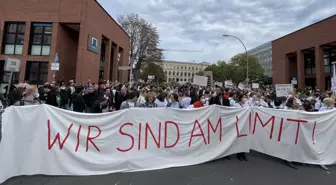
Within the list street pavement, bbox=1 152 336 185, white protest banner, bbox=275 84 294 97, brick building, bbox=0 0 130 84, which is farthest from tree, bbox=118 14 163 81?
street pavement, bbox=1 152 336 185

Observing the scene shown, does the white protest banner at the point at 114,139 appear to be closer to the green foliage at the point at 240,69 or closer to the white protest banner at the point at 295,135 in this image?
the white protest banner at the point at 295,135

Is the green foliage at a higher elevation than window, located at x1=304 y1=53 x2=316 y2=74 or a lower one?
higher

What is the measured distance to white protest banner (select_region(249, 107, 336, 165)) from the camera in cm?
503

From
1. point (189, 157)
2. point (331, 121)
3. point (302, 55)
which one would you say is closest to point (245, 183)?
point (189, 157)

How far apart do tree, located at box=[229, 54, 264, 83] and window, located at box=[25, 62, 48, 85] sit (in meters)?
46.2

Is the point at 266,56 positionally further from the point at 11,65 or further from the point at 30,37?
the point at 11,65

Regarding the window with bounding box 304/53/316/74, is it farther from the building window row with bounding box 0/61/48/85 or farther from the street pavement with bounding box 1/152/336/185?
the building window row with bounding box 0/61/48/85

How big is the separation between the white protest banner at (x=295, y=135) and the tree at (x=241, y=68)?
51359mm

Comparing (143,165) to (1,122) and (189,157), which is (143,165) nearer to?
(189,157)

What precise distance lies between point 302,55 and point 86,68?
29.7 m

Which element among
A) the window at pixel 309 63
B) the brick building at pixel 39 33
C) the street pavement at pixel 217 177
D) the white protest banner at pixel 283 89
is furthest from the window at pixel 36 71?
the window at pixel 309 63

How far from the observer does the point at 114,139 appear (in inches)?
167

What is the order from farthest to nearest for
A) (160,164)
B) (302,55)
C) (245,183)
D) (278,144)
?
(302,55) → (278,144) → (160,164) → (245,183)

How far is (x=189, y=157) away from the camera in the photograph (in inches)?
186
